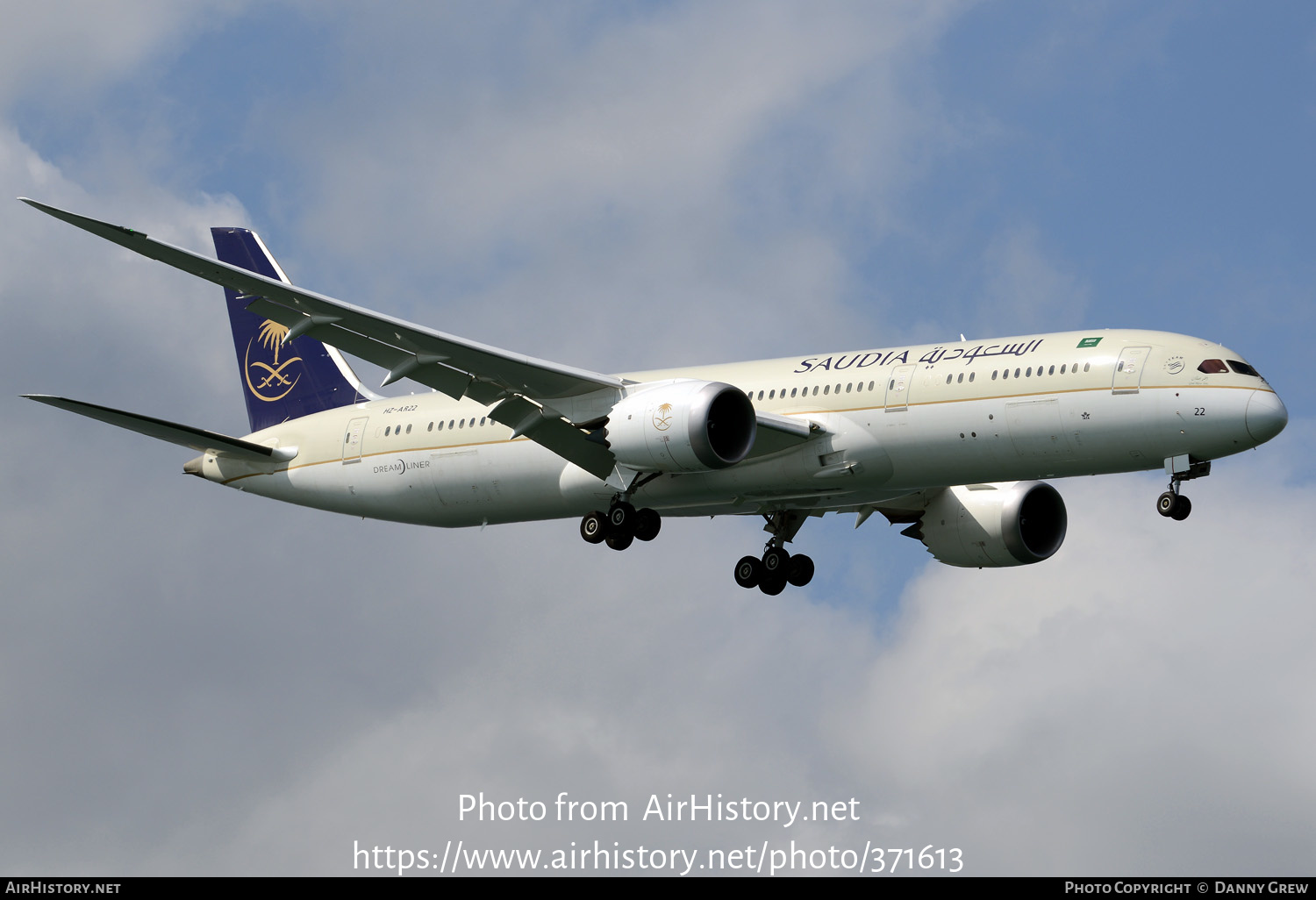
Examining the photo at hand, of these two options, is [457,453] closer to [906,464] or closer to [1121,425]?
[906,464]

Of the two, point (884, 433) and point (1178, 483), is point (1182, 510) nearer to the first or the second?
point (1178, 483)

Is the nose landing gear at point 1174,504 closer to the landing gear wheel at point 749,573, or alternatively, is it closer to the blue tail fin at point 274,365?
the landing gear wheel at point 749,573

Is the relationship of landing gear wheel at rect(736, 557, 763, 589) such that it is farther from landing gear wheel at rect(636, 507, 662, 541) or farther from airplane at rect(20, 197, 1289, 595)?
landing gear wheel at rect(636, 507, 662, 541)

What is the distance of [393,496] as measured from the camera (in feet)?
146

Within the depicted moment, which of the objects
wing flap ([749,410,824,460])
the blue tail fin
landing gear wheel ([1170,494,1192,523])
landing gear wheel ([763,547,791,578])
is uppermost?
the blue tail fin

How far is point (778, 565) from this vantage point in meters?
44.3

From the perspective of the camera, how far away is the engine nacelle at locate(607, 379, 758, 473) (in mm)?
36281

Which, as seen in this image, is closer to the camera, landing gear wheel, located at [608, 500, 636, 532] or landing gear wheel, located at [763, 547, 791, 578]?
landing gear wheel, located at [608, 500, 636, 532]

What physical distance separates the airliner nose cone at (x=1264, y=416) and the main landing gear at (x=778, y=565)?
13.6m

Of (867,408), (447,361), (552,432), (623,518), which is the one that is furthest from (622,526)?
(867,408)

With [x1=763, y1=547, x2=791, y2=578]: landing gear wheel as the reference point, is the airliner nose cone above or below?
below

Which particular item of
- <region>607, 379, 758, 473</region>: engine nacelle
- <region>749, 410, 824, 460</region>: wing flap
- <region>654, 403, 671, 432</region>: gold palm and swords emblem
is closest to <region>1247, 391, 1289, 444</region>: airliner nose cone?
<region>749, 410, 824, 460</region>: wing flap

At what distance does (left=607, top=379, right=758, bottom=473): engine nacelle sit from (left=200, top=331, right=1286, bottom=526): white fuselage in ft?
4.01

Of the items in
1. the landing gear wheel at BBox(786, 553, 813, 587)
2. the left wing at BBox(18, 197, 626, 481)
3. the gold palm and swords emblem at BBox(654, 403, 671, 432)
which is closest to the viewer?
the left wing at BBox(18, 197, 626, 481)
